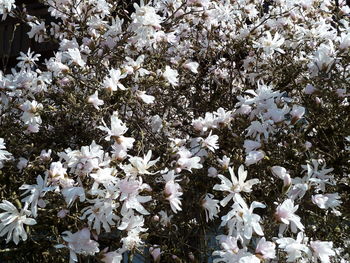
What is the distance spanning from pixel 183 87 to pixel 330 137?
991 mm

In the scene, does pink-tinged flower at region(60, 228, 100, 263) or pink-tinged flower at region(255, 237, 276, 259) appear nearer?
pink-tinged flower at region(255, 237, 276, 259)

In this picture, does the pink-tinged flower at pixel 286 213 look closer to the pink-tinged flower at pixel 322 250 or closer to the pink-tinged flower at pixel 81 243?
the pink-tinged flower at pixel 322 250

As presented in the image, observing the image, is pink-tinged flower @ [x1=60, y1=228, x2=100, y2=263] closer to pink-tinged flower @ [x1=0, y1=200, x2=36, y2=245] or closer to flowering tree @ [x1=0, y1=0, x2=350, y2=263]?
flowering tree @ [x1=0, y1=0, x2=350, y2=263]

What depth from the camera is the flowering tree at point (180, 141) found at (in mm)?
1896

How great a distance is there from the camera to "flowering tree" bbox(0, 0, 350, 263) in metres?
1.90

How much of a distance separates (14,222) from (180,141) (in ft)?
2.45

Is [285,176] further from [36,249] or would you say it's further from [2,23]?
[2,23]

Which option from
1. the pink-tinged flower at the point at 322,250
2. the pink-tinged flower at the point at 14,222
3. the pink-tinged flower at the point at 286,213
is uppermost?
the pink-tinged flower at the point at 286,213

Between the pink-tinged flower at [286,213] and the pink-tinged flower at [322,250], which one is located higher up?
the pink-tinged flower at [286,213]

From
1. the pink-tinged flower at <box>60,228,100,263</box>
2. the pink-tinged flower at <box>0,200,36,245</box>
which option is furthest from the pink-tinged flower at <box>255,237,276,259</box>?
the pink-tinged flower at <box>0,200,36,245</box>

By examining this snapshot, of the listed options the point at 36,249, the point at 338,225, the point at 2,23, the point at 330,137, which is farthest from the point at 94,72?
the point at 2,23

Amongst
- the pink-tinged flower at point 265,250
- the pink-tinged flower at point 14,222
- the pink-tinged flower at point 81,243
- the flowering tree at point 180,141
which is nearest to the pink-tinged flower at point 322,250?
the flowering tree at point 180,141

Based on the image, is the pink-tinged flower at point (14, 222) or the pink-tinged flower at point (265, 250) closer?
the pink-tinged flower at point (265, 250)

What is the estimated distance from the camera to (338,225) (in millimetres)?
2381
